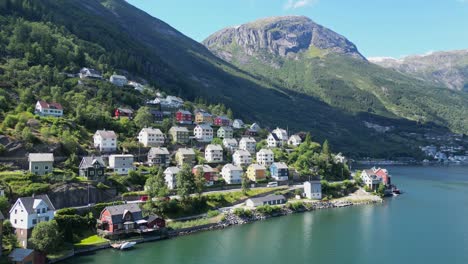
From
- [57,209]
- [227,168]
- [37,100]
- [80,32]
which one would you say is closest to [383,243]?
[227,168]

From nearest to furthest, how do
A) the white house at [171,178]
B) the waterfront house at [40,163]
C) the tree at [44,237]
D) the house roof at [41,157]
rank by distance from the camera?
1. the tree at [44,237]
2. the waterfront house at [40,163]
3. the house roof at [41,157]
4. the white house at [171,178]

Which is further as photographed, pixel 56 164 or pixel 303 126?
pixel 303 126

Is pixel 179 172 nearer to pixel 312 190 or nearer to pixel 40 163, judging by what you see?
pixel 40 163

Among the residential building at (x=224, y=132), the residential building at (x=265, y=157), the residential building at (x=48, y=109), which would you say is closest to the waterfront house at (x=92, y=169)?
the residential building at (x=48, y=109)

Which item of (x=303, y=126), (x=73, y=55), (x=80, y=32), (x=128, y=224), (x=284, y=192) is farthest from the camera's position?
(x=303, y=126)

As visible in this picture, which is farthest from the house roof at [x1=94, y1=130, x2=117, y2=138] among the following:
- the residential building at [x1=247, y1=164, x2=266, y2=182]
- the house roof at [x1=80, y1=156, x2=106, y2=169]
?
the residential building at [x1=247, y1=164, x2=266, y2=182]

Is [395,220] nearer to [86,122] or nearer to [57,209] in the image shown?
[57,209]

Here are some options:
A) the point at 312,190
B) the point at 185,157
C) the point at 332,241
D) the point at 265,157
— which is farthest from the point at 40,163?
the point at 312,190

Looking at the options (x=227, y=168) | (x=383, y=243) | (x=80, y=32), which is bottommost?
(x=383, y=243)

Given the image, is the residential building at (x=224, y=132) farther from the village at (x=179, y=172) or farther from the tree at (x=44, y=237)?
the tree at (x=44, y=237)
